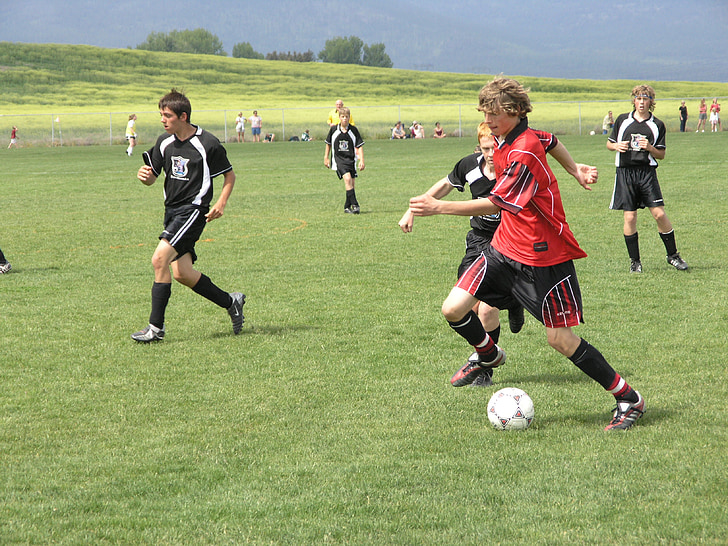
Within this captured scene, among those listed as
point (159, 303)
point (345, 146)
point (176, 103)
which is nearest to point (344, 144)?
point (345, 146)

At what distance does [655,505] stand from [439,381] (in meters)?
2.13

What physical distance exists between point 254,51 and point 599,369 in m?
180

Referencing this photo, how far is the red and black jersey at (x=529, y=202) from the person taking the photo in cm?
438

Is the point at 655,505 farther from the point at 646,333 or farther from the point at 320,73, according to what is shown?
the point at 320,73

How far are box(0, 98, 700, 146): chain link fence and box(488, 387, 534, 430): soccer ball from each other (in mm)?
42234

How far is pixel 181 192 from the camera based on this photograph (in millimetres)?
6824

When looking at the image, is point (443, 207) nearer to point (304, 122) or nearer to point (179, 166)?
point (179, 166)

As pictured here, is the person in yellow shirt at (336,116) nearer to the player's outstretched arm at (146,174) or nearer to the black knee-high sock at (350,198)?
the black knee-high sock at (350,198)

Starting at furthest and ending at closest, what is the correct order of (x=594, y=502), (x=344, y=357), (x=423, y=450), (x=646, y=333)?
1. (x=646, y=333)
2. (x=344, y=357)
3. (x=423, y=450)
4. (x=594, y=502)

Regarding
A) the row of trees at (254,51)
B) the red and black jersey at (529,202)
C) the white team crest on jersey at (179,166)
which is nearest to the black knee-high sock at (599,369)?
the red and black jersey at (529,202)

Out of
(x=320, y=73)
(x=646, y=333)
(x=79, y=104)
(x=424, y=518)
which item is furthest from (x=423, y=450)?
(x=320, y=73)

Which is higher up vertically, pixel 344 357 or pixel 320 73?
pixel 320 73

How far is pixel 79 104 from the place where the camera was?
222 feet

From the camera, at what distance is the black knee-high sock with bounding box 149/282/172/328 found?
6.74 meters
